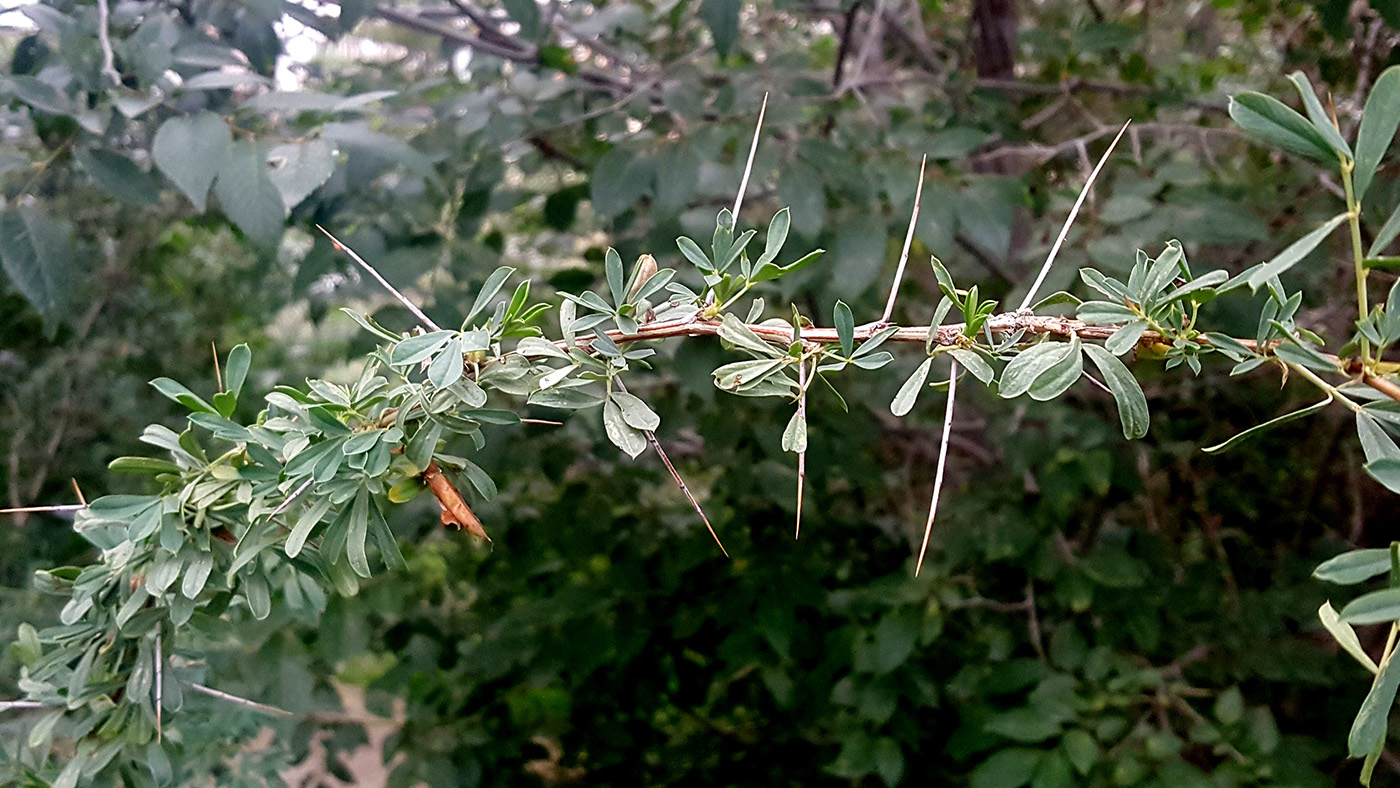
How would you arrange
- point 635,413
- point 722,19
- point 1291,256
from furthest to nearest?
point 722,19
point 635,413
point 1291,256

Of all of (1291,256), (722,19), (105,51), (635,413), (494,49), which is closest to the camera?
(1291,256)

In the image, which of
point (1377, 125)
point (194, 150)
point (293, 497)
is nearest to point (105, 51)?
point (194, 150)

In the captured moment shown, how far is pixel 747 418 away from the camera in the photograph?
1.22 m

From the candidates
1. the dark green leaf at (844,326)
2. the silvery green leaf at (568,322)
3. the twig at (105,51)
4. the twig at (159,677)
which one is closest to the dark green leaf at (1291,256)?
the dark green leaf at (844,326)

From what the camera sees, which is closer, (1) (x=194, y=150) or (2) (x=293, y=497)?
(2) (x=293, y=497)

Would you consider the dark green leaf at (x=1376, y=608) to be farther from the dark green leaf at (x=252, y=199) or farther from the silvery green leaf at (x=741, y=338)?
the dark green leaf at (x=252, y=199)

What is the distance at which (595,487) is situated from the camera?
1378mm

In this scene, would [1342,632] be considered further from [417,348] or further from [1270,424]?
[417,348]

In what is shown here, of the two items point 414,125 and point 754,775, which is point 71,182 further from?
point 754,775

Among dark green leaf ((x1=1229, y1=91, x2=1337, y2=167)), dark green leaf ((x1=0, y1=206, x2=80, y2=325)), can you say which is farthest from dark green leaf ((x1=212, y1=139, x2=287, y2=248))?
dark green leaf ((x1=1229, y1=91, x2=1337, y2=167))

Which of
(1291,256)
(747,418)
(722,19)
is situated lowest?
(747,418)

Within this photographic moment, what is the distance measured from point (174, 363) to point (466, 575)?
66 centimetres

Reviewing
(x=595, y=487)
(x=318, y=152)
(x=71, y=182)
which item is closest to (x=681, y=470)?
(x=595, y=487)

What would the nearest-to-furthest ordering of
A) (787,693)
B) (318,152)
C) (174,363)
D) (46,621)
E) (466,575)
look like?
(318,152) < (46,621) < (787,693) < (466,575) < (174,363)
